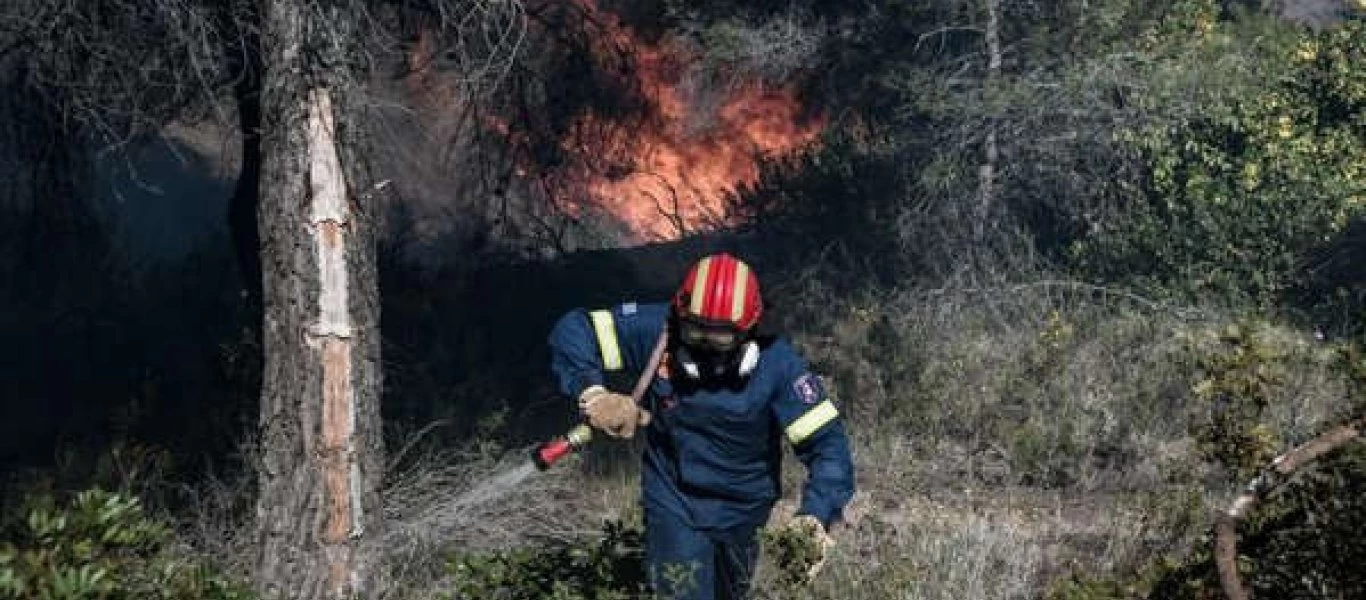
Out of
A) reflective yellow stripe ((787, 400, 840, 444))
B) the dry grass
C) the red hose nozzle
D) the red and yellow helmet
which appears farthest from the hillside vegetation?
the red and yellow helmet

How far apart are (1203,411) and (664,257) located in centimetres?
881

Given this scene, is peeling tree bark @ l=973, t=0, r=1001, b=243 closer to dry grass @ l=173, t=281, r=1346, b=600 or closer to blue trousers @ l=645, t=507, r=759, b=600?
dry grass @ l=173, t=281, r=1346, b=600

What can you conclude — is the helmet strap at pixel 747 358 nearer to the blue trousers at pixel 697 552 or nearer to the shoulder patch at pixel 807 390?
the shoulder patch at pixel 807 390

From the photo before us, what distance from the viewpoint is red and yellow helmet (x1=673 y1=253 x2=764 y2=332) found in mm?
5055

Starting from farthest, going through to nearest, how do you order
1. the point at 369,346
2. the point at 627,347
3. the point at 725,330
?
the point at 369,346
the point at 627,347
the point at 725,330

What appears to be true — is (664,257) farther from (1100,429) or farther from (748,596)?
(748,596)

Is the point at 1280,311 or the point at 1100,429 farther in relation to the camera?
the point at 1280,311

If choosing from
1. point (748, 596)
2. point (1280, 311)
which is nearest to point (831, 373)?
point (1280, 311)

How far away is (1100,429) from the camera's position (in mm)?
9641

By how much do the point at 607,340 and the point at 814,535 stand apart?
40.4 inches

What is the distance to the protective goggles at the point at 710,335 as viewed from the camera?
5102 mm

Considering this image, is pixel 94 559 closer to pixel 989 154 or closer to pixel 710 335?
pixel 710 335

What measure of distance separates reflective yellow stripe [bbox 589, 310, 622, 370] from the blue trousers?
0.52m

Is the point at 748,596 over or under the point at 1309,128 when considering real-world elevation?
under
